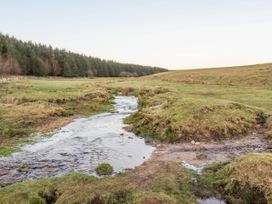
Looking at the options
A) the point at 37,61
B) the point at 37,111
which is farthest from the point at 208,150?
the point at 37,61

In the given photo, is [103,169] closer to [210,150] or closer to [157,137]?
[210,150]

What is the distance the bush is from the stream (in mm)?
354

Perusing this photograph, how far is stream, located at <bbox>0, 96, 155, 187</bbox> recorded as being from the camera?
18.5m

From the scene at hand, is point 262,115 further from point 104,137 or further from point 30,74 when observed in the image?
point 30,74

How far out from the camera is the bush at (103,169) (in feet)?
57.4

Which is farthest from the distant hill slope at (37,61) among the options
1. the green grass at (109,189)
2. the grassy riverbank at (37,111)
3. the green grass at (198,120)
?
the green grass at (109,189)

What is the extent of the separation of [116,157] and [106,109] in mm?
22344

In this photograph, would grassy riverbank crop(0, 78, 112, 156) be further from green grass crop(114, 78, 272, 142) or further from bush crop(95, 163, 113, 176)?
green grass crop(114, 78, 272, 142)

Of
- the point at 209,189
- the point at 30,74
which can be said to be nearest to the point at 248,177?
the point at 209,189

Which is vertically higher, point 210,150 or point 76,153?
point 210,150

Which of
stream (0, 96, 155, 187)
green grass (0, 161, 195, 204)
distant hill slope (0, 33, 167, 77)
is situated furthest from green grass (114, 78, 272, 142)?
distant hill slope (0, 33, 167, 77)

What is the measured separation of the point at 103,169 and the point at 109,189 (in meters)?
3.55

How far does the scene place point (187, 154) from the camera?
2122 cm

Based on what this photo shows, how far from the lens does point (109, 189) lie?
14.3 m
